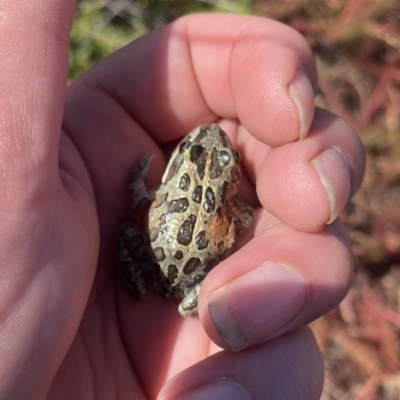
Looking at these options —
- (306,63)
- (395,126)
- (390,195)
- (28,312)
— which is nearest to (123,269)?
(28,312)

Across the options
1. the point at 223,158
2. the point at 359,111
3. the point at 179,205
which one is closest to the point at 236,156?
the point at 223,158

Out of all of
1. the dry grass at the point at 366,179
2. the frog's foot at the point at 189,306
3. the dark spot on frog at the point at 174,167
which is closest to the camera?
the frog's foot at the point at 189,306

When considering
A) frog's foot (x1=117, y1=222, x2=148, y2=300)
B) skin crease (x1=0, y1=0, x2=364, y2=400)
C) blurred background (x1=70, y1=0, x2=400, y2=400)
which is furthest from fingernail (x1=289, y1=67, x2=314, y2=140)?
blurred background (x1=70, y1=0, x2=400, y2=400)

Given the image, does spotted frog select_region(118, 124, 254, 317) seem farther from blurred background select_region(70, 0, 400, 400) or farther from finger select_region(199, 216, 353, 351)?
blurred background select_region(70, 0, 400, 400)

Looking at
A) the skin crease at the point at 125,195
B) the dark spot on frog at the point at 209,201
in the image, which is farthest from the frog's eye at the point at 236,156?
the dark spot on frog at the point at 209,201

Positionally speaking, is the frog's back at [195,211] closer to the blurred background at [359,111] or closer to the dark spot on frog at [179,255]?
the dark spot on frog at [179,255]

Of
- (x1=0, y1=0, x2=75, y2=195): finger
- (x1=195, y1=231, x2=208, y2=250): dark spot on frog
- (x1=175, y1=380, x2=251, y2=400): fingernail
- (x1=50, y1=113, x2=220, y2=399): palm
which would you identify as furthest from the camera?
(x1=195, y1=231, x2=208, y2=250): dark spot on frog

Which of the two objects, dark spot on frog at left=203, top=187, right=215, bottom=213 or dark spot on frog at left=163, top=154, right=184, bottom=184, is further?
dark spot on frog at left=163, top=154, right=184, bottom=184
